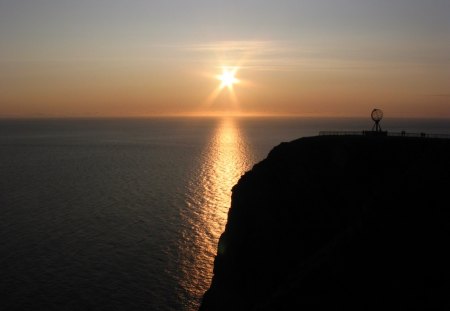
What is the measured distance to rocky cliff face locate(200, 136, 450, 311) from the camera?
82.4ft

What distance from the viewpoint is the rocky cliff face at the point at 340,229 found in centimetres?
2512

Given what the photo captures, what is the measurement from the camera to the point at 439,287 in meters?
23.4

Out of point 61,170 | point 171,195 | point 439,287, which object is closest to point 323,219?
point 439,287

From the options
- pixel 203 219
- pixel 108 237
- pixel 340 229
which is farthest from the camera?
pixel 203 219

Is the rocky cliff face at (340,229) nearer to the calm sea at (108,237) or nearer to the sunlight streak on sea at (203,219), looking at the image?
the sunlight streak on sea at (203,219)

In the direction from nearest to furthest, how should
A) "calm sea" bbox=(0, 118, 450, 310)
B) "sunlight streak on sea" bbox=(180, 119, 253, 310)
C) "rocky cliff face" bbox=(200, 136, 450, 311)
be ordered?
1. "rocky cliff face" bbox=(200, 136, 450, 311)
2. "calm sea" bbox=(0, 118, 450, 310)
3. "sunlight streak on sea" bbox=(180, 119, 253, 310)

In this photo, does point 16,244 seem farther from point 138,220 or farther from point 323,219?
point 323,219

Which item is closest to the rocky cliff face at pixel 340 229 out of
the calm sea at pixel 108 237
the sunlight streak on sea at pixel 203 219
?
the sunlight streak on sea at pixel 203 219

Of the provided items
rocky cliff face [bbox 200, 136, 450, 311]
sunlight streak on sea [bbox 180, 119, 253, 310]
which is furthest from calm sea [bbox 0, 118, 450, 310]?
rocky cliff face [bbox 200, 136, 450, 311]

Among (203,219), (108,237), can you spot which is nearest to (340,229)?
(108,237)

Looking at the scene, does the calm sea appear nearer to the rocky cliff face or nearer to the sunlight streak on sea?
the sunlight streak on sea

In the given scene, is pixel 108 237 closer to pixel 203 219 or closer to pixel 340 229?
pixel 203 219

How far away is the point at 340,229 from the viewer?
37.8 metres

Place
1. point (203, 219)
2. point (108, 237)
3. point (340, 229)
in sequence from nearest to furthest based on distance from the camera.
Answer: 1. point (340, 229)
2. point (108, 237)
3. point (203, 219)
